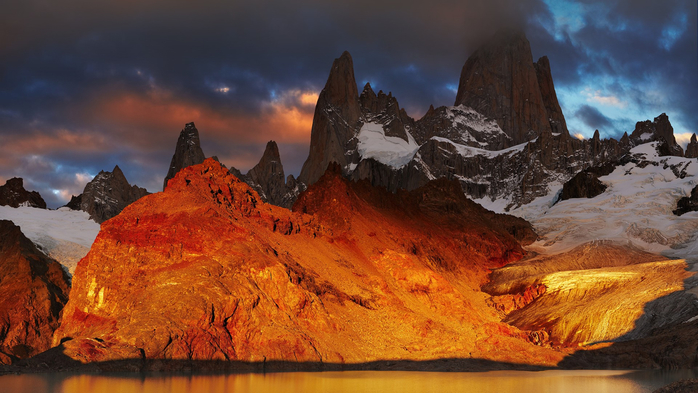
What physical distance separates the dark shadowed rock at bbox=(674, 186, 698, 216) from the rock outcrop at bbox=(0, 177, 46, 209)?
536ft

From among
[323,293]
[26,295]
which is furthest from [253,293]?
[26,295]

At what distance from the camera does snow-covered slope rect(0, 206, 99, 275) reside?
139500 millimetres

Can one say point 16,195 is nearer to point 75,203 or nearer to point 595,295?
point 75,203

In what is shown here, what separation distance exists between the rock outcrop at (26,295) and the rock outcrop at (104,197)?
53.0 m

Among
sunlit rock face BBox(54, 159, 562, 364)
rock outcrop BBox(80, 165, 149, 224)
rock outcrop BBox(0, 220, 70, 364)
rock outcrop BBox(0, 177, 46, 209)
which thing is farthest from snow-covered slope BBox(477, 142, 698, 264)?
rock outcrop BBox(0, 177, 46, 209)

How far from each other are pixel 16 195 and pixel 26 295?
2676 inches

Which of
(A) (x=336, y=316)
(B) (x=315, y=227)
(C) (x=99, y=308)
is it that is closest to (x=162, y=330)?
(C) (x=99, y=308)

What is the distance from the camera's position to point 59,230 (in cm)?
15312

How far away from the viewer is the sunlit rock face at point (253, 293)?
74000 millimetres

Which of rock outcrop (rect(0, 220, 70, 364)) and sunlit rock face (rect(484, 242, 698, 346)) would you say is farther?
rock outcrop (rect(0, 220, 70, 364))

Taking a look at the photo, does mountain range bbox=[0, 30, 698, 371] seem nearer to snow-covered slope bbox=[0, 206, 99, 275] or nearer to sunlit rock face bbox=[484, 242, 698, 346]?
sunlit rock face bbox=[484, 242, 698, 346]

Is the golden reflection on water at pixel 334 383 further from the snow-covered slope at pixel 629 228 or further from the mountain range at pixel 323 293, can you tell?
the snow-covered slope at pixel 629 228

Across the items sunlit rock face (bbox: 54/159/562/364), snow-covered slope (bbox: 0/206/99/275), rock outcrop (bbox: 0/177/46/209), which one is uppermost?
rock outcrop (bbox: 0/177/46/209)

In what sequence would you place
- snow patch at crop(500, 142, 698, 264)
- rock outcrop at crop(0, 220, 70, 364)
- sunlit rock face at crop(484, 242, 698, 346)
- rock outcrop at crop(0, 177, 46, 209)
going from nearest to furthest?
sunlit rock face at crop(484, 242, 698, 346)
rock outcrop at crop(0, 220, 70, 364)
snow patch at crop(500, 142, 698, 264)
rock outcrop at crop(0, 177, 46, 209)
